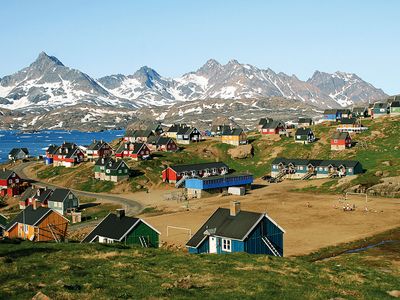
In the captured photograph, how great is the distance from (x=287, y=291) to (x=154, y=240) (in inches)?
1232

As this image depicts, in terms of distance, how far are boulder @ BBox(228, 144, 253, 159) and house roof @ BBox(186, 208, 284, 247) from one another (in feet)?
356

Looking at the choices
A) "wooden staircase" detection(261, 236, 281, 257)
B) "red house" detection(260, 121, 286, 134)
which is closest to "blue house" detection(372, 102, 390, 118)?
"red house" detection(260, 121, 286, 134)

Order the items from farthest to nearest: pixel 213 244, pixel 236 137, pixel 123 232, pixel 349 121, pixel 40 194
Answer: pixel 349 121
pixel 236 137
pixel 40 194
pixel 123 232
pixel 213 244

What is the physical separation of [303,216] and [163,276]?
204 feet

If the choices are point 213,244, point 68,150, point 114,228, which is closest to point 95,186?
point 68,150

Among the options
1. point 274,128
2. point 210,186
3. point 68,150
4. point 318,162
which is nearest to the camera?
point 210,186

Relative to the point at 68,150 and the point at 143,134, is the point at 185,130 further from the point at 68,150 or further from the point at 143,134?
the point at 68,150

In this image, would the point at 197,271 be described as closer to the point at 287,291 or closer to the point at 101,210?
the point at 287,291

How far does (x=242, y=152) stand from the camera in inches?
6526

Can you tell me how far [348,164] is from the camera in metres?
131

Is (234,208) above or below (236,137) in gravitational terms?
below

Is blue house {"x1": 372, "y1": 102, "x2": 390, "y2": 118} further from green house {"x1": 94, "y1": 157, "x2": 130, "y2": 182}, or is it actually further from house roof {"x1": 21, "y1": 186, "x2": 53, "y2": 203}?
house roof {"x1": 21, "y1": 186, "x2": 53, "y2": 203}

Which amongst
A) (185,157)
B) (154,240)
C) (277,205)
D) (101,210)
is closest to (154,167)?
(185,157)

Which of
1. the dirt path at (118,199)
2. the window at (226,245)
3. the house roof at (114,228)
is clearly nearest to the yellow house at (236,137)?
the dirt path at (118,199)
